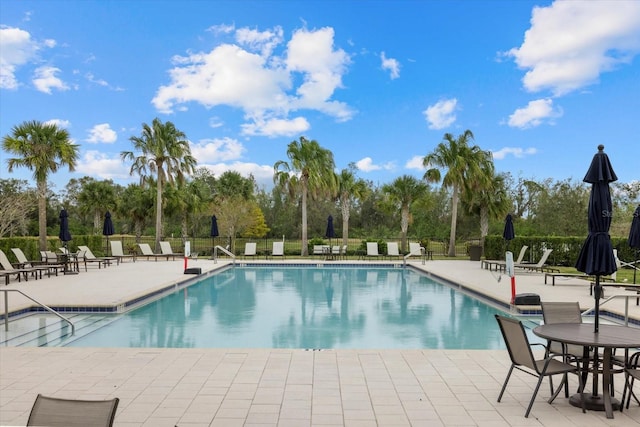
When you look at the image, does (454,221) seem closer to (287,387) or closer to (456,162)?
(456,162)

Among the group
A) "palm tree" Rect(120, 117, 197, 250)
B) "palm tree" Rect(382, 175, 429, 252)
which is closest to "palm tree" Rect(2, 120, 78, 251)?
"palm tree" Rect(120, 117, 197, 250)

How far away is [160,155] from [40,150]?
6602 mm

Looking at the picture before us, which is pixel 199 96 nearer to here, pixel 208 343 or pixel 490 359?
pixel 208 343

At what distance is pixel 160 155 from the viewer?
24.3 m

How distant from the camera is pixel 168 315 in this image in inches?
370

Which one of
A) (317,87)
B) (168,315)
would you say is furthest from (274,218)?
(168,315)

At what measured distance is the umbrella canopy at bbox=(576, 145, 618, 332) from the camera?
4.39 m

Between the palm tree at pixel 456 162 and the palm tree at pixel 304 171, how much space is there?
5.30 metres

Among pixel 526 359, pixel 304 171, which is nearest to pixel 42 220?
pixel 304 171

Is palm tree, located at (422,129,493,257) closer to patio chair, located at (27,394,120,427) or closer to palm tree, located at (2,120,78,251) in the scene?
palm tree, located at (2,120,78,251)

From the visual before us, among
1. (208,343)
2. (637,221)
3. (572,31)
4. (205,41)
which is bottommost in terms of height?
(208,343)

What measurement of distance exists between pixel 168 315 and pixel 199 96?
61.5ft

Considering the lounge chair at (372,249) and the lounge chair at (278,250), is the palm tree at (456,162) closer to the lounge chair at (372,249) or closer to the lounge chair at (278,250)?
the lounge chair at (372,249)

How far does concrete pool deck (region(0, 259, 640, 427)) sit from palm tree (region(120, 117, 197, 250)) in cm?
1926
